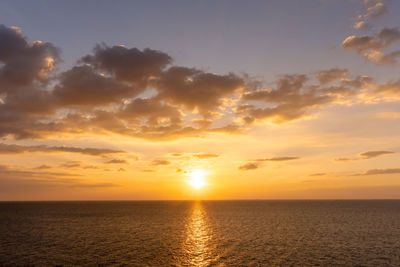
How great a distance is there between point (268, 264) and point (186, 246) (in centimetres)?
2349

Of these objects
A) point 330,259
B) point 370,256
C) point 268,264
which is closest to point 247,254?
point 268,264

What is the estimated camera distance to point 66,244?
214ft

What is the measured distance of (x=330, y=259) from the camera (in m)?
51.3

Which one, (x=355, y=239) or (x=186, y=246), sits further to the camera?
(x=355, y=239)

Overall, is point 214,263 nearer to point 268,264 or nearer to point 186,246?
point 268,264

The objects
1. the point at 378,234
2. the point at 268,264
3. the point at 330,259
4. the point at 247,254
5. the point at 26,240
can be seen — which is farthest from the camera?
the point at 378,234

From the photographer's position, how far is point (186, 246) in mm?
65750

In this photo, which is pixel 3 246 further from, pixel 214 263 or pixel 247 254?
pixel 247 254

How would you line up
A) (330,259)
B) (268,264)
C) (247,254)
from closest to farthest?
1. (268,264)
2. (330,259)
3. (247,254)

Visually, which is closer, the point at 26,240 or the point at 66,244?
the point at 66,244

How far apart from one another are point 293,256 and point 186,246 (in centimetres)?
2425

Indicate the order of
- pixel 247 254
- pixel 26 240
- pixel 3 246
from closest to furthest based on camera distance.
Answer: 1. pixel 247 254
2. pixel 3 246
3. pixel 26 240

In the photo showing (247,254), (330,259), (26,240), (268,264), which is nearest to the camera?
(268,264)

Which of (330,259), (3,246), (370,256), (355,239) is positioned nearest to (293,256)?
(330,259)
